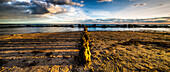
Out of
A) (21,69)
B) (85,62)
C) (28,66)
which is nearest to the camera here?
(21,69)

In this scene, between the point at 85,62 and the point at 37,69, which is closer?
the point at 37,69

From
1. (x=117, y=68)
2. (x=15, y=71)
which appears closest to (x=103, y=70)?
(x=117, y=68)

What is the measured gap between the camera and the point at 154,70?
4.27m

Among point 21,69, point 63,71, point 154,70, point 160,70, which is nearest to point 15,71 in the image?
point 21,69

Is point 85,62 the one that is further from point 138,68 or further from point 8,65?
point 8,65

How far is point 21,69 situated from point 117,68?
7101 mm

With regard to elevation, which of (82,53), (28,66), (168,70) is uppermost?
(82,53)

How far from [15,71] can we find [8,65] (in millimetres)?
1405

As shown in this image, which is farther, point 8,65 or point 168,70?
point 8,65

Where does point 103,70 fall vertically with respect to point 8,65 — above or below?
below

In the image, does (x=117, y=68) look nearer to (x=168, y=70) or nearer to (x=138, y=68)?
(x=138, y=68)

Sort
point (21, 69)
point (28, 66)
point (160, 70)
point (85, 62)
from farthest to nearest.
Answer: point (85, 62)
point (28, 66)
point (21, 69)
point (160, 70)

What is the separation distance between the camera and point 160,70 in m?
4.26

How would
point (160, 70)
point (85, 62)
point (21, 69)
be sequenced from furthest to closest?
1. point (85, 62)
2. point (21, 69)
3. point (160, 70)
